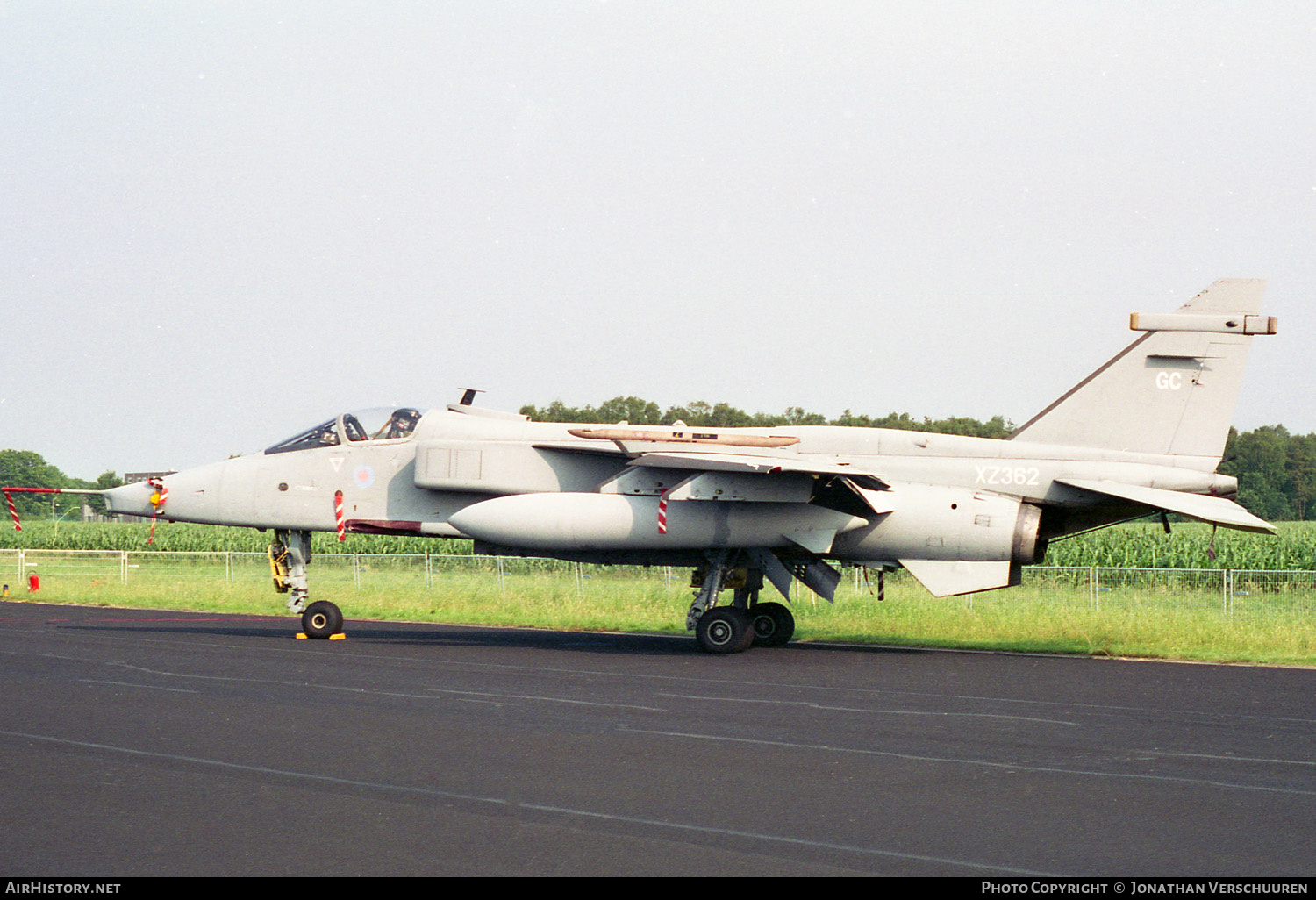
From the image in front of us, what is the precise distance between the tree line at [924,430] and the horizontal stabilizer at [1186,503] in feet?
56.1

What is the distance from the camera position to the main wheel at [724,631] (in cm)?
1769

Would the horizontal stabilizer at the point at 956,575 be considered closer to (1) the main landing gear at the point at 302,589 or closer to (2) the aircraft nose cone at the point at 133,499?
(1) the main landing gear at the point at 302,589

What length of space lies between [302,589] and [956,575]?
392 inches

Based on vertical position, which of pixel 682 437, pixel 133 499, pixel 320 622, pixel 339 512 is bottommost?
pixel 320 622

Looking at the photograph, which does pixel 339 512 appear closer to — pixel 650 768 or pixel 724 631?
pixel 724 631

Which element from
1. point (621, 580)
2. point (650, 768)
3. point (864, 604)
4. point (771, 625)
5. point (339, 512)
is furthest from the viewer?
point (621, 580)

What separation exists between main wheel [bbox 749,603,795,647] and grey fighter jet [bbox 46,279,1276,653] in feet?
0.09

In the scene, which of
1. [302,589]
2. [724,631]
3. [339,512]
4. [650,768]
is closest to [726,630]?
[724,631]

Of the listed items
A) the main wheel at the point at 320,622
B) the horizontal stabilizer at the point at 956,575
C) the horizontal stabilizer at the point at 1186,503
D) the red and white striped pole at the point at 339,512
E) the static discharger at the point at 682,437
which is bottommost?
the main wheel at the point at 320,622

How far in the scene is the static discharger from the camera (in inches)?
701

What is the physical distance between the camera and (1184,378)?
17766mm

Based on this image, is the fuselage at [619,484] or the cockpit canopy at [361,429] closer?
the fuselage at [619,484]

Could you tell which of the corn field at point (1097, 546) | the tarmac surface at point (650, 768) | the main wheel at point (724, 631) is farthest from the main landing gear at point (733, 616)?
the corn field at point (1097, 546)
